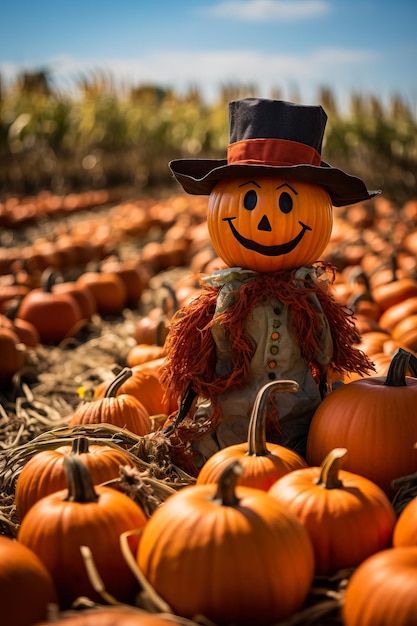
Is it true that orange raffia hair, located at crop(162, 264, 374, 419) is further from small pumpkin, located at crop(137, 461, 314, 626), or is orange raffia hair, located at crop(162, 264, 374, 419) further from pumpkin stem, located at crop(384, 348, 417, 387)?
small pumpkin, located at crop(137, 461, 314, 626)

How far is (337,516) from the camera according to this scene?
1.93 metres

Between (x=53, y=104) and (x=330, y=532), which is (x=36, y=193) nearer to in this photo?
(x=53, y=104)

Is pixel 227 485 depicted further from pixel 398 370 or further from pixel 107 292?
pixel 107 292

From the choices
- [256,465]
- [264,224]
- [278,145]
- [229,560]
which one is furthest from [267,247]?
[229,560]

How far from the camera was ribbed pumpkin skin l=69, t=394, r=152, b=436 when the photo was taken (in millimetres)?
2973

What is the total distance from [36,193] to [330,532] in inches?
642

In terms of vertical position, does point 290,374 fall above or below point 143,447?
above

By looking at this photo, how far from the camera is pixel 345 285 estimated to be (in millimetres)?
5633

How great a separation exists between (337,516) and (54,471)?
3.02 ft

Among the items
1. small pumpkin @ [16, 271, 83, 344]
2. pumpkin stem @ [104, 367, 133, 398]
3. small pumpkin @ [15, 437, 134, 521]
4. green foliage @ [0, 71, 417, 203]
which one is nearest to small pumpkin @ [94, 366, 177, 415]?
pumpkin stem @ [104, 367, 133, 398]

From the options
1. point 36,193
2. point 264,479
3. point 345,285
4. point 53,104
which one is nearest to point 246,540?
point 264,479

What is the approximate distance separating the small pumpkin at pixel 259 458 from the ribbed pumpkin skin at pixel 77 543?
0.37m

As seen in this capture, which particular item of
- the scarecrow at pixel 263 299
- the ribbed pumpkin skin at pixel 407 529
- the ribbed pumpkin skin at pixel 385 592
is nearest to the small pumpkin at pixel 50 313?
the scarecrow at pixel 263 299

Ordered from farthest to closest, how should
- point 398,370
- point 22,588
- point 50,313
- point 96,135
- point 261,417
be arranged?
1. point 96,135
2. point 50,313
3. point 398,370
4. point 261,417
5. point 22,588
